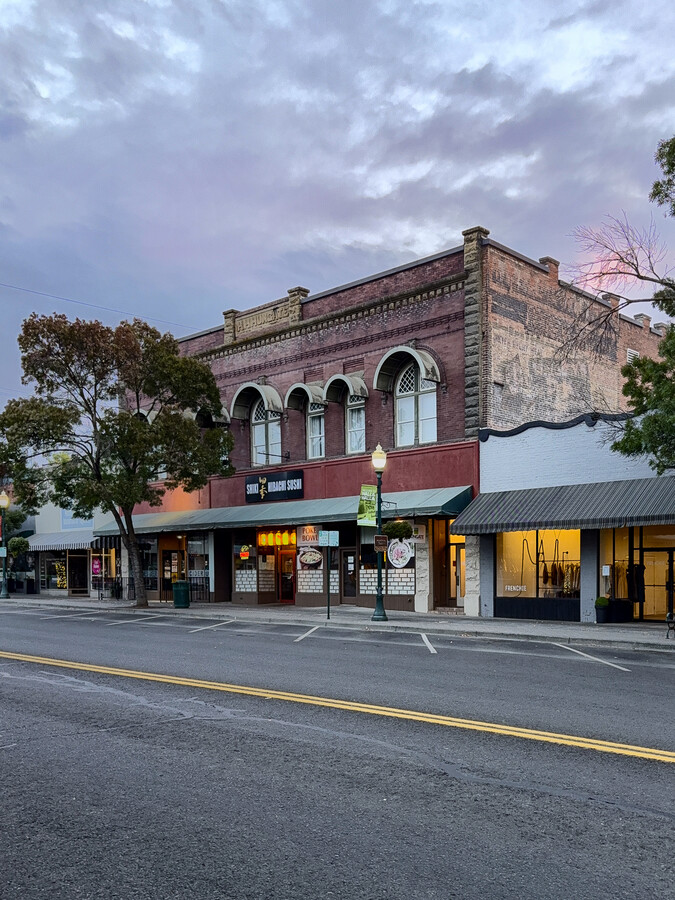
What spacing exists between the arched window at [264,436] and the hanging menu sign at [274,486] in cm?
79

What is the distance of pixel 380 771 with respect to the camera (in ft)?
20.9

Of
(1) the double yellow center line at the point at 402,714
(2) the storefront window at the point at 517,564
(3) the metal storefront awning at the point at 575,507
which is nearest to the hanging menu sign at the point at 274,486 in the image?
(3) the metal storefront awning at the point at 575,507

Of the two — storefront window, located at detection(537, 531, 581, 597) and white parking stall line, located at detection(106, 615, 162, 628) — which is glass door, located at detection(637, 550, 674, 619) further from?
white parking stall line, located at detection(106, 615, 162, 628)

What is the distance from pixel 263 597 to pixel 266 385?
8120 millimetres

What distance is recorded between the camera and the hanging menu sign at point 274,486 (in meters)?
28.5

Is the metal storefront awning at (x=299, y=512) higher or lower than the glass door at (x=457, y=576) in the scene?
higher

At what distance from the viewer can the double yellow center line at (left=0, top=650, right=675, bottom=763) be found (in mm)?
7051

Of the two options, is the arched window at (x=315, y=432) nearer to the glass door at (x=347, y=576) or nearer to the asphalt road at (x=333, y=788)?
the glass door at (x=347, y=576)

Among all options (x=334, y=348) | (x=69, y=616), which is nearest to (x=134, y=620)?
(x=69, y=616)

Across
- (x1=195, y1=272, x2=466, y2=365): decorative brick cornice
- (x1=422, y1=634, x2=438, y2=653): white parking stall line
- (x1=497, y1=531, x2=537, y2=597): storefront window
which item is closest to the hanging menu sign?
(x1=195, y1=272, x2=466, y2=365): decorative brick cornice

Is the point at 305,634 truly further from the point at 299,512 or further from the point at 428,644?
the point at 299,512

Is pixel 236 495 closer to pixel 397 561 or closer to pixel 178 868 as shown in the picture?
pixel 397 561

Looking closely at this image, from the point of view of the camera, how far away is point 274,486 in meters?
29.3

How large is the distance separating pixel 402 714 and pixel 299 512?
61.1ft
